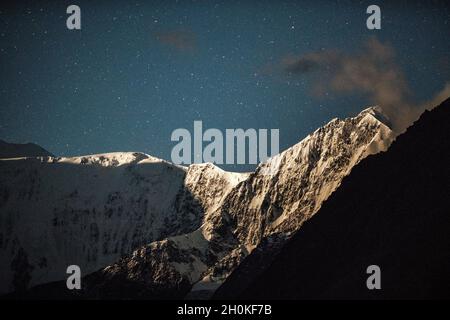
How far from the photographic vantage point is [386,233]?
141875 mm

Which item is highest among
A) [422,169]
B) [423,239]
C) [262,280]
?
[422,169]

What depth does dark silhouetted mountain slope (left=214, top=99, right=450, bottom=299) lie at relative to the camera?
367ft

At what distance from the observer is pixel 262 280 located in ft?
651

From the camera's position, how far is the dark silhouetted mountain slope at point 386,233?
111938mm
